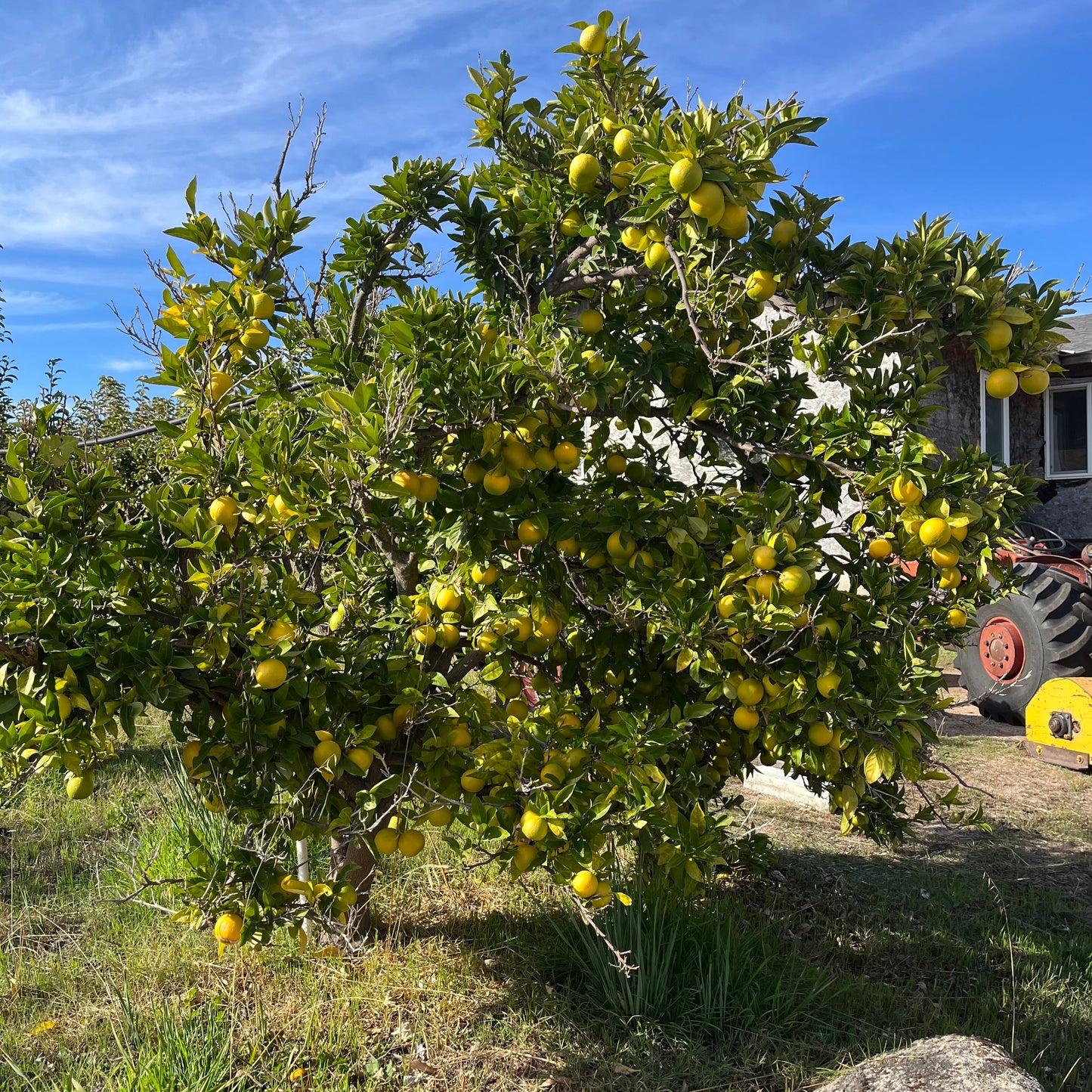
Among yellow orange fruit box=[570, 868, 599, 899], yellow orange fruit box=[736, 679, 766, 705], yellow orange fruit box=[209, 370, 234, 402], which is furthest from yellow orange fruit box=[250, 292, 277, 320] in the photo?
yellow orange fruit box=[570, 868, 599, 899]

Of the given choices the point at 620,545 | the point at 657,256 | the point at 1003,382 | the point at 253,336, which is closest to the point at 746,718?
the point at 620,545

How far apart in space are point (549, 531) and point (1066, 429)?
11.9 meters

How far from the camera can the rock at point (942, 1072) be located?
2.09 meters

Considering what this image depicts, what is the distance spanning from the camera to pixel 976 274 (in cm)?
253

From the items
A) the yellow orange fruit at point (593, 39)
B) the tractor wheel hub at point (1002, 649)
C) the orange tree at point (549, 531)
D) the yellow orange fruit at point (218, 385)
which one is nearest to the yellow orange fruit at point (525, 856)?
→ the orange tree at point (549, 531)

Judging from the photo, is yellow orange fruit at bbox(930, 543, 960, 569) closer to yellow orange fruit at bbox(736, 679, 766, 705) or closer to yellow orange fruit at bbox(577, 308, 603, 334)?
yellow orange fruit at bbox(736, 679, 766, 705)

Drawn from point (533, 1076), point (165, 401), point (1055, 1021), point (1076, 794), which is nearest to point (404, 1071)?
point (533, 1076)

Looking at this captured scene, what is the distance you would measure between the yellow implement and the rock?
15.2 ft

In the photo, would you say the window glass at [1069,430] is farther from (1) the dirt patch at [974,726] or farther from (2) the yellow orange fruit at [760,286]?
(2) the yellow orange fruit at [760,286]

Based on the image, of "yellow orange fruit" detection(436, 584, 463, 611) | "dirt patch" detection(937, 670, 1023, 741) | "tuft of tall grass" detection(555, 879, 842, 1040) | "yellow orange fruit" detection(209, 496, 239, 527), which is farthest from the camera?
"dirt patch" detection(937, 670, 1023, 741)

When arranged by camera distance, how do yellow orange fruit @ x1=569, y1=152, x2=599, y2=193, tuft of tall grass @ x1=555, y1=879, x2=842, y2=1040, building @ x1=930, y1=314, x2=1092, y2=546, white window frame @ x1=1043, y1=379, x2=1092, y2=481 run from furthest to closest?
white window frame @ x1=1043, y1=379, x2=1092, y2=481 < building @ x1=930, y1=314, x2=1092, y2=546 < tuft of tall grass @ x1=555, y1=879, x2=842, y2=1040 < yellow orange fruit @ x1=569, y1=152, x2=599, y2=193

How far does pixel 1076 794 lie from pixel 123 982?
5.90 m

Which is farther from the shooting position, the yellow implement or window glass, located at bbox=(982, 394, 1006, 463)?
window glass, located at bbox=(982, 394, 1006, 463)

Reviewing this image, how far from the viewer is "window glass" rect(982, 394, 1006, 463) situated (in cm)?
1187
